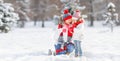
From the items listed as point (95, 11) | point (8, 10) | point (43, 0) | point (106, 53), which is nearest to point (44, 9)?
point (43, 0)

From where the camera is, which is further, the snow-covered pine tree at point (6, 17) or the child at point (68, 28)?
the snow-covered pine tree at point (6, 17)

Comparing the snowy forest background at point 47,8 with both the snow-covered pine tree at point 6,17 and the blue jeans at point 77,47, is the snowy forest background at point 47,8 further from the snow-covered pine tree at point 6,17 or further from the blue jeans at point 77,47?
the blue jeans at point 77,47

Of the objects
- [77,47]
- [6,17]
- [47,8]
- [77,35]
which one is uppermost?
[47,8]

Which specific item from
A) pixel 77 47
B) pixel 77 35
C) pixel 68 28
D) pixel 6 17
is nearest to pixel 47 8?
pixel 6 17

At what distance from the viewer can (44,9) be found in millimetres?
63531

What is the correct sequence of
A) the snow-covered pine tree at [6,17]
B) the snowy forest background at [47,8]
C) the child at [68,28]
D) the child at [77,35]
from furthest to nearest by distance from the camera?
the snowy forest background at [47,8]
the snow-covered pine tree at [6,17]
the child at [68,28]
the child at [77,35]

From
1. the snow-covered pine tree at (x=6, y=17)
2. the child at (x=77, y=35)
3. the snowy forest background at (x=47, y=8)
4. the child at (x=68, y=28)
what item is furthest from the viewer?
the snowy forest background at (x=47, y=8)

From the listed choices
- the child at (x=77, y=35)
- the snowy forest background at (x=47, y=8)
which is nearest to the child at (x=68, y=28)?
the child at (x=77, y=35)

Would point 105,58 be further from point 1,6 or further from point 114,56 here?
point 1,6

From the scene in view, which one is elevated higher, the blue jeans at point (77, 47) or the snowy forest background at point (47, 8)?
the snowy forest background at point (47, 8)

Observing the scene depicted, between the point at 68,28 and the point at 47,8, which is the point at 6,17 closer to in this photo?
the point at 68,28

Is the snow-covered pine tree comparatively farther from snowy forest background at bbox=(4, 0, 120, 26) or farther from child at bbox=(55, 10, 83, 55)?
snowy forest background at bbox=(4, 0, 120, 26)

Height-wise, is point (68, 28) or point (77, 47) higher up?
point (68, 28)

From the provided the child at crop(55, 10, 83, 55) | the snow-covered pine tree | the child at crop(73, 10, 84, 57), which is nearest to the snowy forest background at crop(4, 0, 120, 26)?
the snow-covered pine tree
